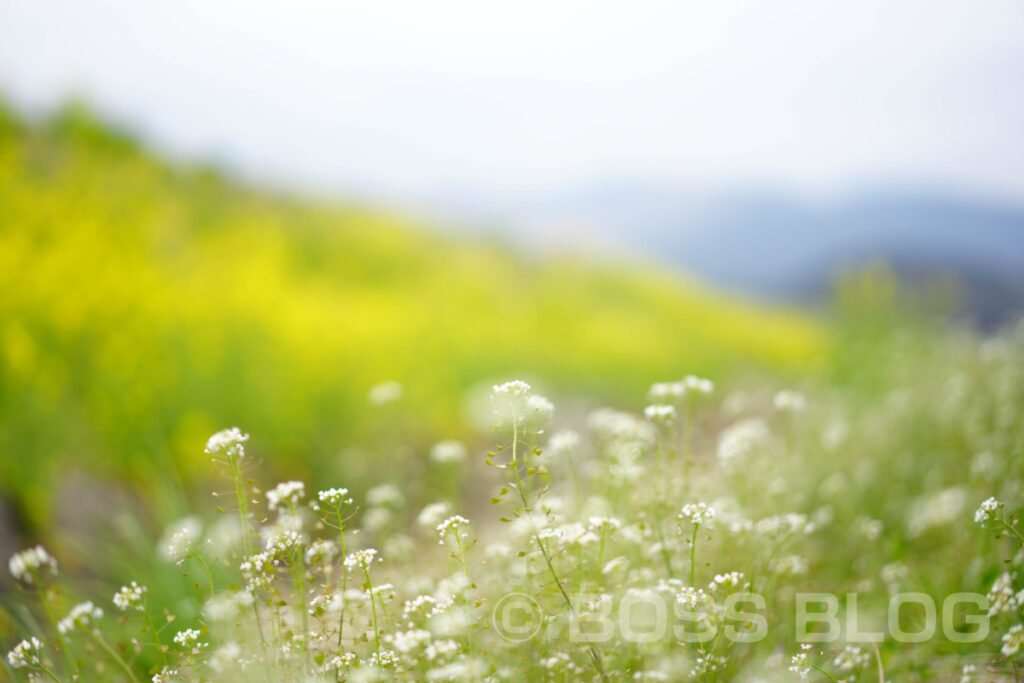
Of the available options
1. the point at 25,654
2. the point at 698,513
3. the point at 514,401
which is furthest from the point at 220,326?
the point at 698,513

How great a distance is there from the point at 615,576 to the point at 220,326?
12.2ft

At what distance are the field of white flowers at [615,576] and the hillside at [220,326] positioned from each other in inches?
31.2

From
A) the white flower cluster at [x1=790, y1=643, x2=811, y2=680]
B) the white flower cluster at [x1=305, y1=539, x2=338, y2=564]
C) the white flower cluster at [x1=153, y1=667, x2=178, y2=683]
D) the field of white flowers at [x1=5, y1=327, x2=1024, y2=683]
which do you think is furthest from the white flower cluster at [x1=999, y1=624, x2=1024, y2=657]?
the white flower cluster at [x1=153, y1=667, x2=178, y2=683]

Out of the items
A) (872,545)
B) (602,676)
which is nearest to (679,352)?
(872,545)

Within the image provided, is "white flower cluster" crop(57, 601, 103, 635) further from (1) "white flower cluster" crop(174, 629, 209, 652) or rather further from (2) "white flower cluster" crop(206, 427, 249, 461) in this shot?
(2) "white flower cluster" crop(206, 427, 249, 461)

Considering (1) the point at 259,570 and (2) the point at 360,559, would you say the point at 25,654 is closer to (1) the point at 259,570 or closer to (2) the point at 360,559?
(1) the point at 259,570

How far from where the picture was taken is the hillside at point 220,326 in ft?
12.6

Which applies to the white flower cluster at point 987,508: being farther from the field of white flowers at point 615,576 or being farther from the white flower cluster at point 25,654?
the white flower cluster at point 25,654

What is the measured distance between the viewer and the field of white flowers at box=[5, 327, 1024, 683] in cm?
152

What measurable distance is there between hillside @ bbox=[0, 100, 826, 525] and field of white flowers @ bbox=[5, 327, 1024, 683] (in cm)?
79

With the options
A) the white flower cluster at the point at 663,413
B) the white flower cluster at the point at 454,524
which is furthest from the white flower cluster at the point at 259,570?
the white flower cluster at the point at 663,413

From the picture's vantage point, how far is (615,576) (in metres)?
1.92

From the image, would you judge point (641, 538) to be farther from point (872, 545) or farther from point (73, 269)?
point (73, 269)

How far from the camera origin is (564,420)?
5.61m
